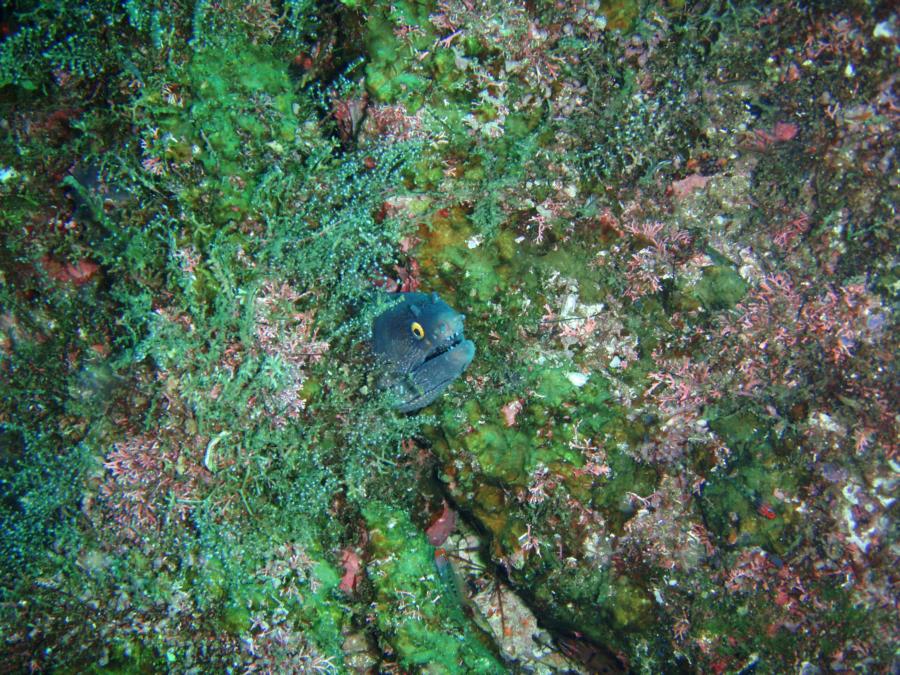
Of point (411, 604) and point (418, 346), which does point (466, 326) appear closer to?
point (418, 346)

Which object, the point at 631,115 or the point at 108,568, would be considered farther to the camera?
the point at 631,115

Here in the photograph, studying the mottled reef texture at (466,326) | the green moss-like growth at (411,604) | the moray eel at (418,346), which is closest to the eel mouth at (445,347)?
the moray eel at (418,346)

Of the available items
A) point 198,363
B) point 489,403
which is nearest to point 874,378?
point 489,403

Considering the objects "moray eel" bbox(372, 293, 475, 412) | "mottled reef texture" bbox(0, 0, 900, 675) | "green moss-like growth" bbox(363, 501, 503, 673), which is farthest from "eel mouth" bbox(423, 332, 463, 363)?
"green moss-like growth" bbox(363, 501, 503, 673)

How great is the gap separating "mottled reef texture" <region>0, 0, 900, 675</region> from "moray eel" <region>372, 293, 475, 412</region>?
0.20 m

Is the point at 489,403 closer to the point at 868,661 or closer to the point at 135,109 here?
the point at 135,109

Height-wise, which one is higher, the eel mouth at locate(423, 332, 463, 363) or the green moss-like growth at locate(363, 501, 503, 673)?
the eel mouth at locate(423, 332, 463, 363)

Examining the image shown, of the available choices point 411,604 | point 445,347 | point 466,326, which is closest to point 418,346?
point 445,347

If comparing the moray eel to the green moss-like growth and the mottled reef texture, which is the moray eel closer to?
the mottled reef texture

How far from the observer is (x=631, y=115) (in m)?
4.38

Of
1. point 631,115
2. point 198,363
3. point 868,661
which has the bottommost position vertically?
point 868,661

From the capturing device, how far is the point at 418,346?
374 centimetres

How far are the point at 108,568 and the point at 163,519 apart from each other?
0.46 metres

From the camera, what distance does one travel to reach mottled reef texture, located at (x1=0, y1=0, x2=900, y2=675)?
3.38 m
